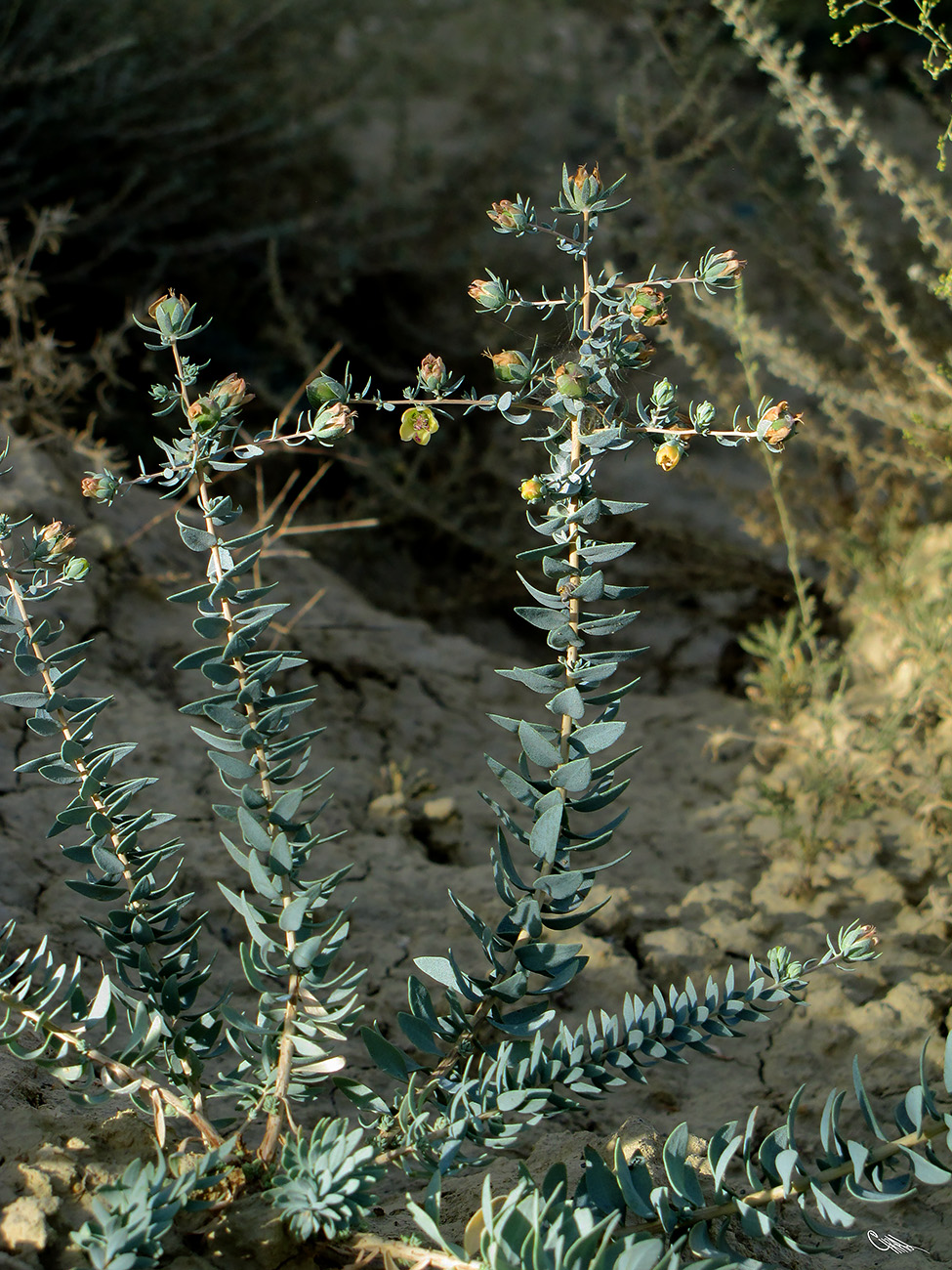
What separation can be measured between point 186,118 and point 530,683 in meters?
3.48

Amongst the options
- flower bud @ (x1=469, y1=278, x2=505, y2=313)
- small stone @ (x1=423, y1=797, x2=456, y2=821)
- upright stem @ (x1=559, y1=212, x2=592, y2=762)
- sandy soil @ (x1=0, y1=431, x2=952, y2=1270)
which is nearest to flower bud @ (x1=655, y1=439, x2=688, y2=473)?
upright stem @ (x1=559, y1=212, x2=592, y2=762)

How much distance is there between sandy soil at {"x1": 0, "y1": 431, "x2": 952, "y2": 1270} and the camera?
1445 millimetres

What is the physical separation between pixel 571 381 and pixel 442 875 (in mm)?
1379

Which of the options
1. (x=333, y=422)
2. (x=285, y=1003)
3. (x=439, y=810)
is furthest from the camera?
(x=439, y=810)

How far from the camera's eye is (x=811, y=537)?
3.12 meters

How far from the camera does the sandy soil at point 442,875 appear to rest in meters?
1.45

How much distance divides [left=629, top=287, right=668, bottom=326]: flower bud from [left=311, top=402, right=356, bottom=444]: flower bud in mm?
334

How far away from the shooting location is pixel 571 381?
46.3 inches

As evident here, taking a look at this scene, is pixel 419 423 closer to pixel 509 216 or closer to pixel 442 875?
pixel 509 216

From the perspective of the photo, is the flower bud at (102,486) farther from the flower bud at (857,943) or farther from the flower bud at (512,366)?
the flower bud at (857,943)

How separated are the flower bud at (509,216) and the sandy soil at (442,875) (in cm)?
101

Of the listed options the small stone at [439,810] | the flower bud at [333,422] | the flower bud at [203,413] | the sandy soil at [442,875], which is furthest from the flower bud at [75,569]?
the small stone at [439,810]

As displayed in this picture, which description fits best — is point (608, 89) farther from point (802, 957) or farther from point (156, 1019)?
point (156, 1019)

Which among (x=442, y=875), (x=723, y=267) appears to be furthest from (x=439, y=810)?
(x=723, y=267)
